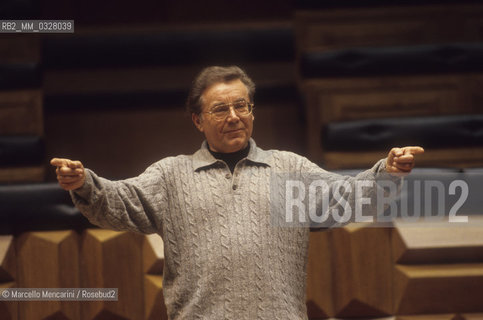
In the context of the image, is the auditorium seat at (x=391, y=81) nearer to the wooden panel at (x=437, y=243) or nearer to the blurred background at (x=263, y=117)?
the blurred background at (x=263, y=117)

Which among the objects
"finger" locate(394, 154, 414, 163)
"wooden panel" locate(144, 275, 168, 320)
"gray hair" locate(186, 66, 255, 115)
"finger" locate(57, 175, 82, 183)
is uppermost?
"gray hair" locate(186, 66, 255, 115)

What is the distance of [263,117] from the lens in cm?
205

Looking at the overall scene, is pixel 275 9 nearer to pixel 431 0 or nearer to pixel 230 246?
pixel 431 0

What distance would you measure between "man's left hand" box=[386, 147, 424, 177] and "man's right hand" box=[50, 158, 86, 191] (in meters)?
0.45

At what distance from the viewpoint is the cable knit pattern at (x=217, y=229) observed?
106 cm

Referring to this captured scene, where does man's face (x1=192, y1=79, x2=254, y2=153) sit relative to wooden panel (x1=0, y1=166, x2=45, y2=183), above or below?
above

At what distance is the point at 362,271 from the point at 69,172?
736 mm

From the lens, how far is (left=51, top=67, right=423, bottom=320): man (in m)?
1.06

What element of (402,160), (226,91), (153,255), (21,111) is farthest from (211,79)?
(21,111)

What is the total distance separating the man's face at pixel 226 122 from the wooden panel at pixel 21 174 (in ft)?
2.32

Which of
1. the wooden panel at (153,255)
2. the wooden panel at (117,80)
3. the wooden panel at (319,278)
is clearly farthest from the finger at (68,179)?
the wooden panel at (117,80)

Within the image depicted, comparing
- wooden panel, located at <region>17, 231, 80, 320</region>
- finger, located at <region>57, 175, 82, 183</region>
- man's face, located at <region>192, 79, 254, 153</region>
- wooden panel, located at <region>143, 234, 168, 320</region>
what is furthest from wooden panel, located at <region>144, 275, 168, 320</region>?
finger, located at <region>57, 175, 82, 183</region>

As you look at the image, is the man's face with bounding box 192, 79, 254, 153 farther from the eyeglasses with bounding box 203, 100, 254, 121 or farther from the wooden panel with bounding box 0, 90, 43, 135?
the wooden panel with bounding box 0, 90, 43, 135

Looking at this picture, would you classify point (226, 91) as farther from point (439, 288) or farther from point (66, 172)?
point (439, 288)
